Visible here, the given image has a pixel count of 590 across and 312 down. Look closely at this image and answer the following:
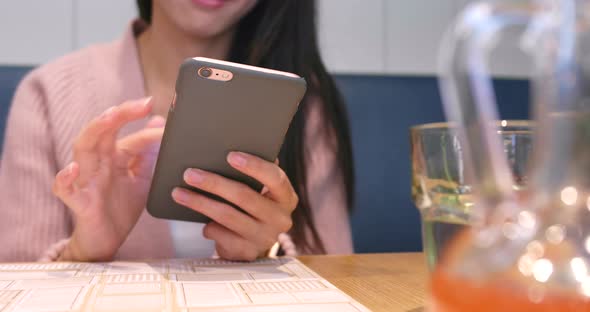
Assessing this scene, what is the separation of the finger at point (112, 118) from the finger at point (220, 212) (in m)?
0.07

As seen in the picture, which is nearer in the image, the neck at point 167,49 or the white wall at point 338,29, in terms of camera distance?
the neck at point 167,49

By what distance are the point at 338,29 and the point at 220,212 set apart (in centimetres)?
97

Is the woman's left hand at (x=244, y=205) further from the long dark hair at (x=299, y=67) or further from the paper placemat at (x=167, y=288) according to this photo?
the long dark hair at (x=299, y=67)

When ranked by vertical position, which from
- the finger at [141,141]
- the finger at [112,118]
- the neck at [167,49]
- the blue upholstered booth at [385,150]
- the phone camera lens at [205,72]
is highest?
the neck at [167,49]

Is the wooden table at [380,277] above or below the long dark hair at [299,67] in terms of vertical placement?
below

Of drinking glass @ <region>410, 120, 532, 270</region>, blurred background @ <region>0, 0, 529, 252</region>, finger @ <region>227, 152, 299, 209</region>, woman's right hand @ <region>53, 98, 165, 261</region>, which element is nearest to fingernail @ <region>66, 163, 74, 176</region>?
woman's right hand @ <region>53, 98, 165, 261</region>

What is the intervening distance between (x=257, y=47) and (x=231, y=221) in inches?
16.2

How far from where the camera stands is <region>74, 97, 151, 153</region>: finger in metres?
0.45

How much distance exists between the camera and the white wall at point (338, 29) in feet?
3.90

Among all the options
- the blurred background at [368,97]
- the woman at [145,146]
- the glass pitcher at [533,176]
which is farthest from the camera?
the blurred background at [368,97]

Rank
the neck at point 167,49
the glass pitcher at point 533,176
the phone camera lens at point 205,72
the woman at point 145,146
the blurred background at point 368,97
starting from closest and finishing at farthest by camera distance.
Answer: the glass pitcher at point 533,176 → the phone camera lens at point 205,72 → the woman at point 145,146 → the neck at point 167,49 → the blurred background at point 368,97

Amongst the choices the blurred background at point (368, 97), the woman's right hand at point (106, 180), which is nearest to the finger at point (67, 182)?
the woman's right hand at point (106, 180)

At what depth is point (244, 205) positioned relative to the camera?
18.1 inches

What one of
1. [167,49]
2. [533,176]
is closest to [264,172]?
[533,176]
